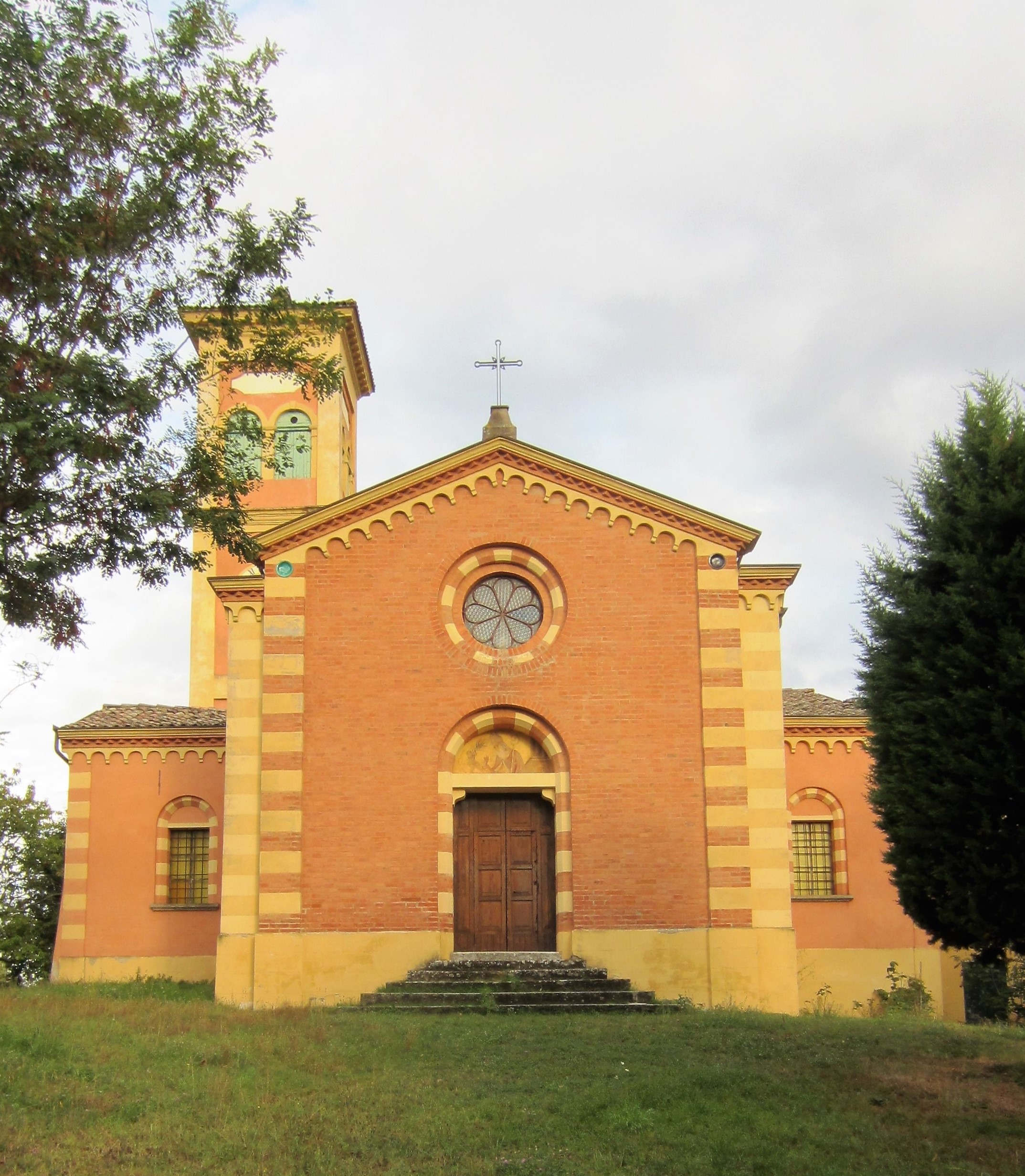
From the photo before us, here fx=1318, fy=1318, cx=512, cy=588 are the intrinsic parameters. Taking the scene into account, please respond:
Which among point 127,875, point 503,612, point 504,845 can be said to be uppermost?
point 503,612

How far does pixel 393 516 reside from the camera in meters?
21.8

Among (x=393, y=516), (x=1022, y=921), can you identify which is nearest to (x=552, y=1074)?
(x=1022, y=921)

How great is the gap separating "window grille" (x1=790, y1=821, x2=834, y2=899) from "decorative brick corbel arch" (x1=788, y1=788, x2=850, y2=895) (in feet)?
0.38

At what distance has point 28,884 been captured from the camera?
31734 millimetres

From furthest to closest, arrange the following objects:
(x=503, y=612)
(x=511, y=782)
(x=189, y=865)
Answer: (x=189, y=865) → (x=503, y=612) → (x=511, y=782)

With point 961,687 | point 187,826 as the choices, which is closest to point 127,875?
point 187,826

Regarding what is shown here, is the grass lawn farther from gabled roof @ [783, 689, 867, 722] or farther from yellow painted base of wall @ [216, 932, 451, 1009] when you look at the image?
gabled roof @ [783, 689, 867, 722]

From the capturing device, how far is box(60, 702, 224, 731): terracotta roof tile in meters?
26.3

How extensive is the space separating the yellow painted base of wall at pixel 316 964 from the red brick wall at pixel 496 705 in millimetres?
243

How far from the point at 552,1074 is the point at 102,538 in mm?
7451

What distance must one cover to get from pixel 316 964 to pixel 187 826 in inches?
287

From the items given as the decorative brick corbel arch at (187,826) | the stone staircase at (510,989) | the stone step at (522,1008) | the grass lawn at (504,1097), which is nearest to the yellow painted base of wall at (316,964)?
the stone staircase at (510,989)

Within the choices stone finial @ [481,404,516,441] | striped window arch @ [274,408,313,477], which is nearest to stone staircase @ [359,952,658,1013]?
stone finial @ [481,404,516,441]

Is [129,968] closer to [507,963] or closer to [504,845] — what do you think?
[504,845]
